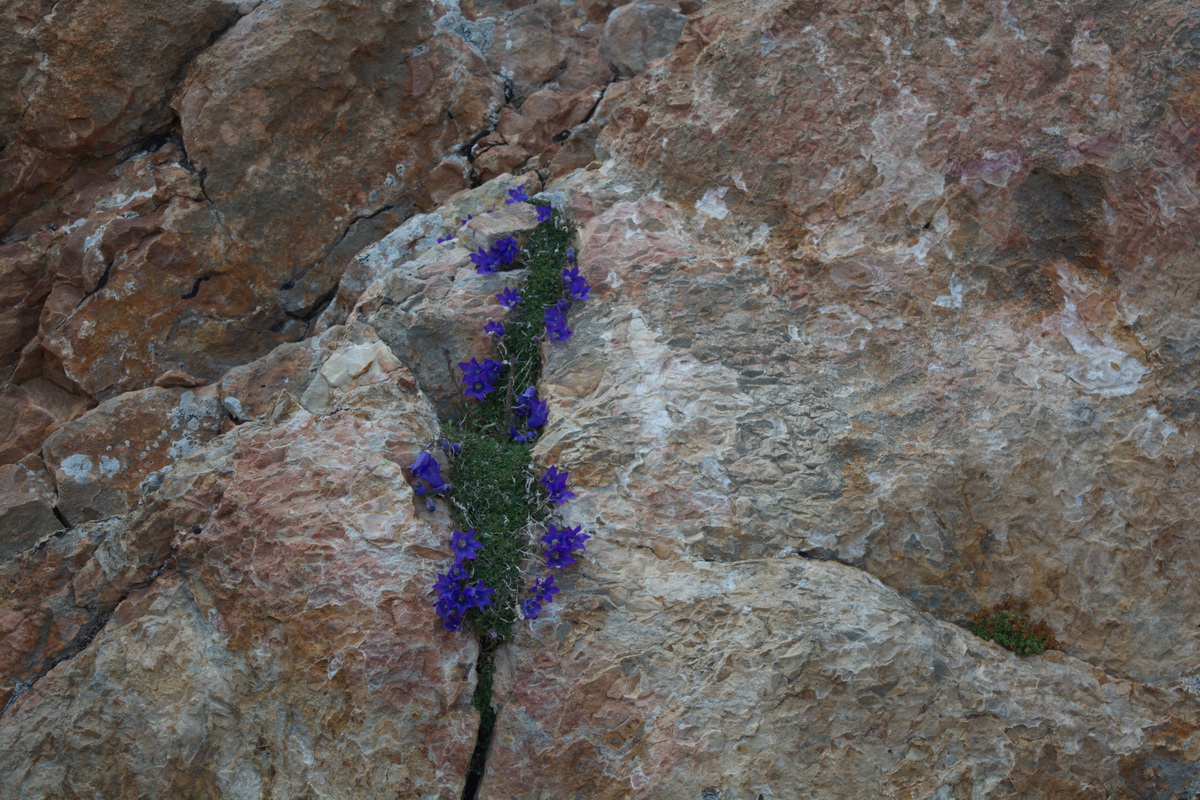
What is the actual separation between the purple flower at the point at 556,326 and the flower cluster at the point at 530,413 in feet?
1.04

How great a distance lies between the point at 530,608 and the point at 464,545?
0.43 m

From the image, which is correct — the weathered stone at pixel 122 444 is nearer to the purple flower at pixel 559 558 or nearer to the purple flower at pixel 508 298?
the purple flower at pixel 508 298

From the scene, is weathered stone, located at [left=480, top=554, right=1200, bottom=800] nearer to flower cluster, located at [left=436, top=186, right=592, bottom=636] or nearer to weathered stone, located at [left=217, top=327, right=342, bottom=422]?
flower cluster, located at [left=436, top=186, right=592, bottom=636]

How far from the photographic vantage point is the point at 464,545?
14.5 ft

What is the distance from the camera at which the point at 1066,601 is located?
14.7 feet

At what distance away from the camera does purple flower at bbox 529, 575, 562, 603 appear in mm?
4348

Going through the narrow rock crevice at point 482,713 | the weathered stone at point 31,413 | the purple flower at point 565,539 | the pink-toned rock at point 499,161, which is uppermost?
the pink-toned rock at point 499,161

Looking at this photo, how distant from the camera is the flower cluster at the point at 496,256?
18.3ft

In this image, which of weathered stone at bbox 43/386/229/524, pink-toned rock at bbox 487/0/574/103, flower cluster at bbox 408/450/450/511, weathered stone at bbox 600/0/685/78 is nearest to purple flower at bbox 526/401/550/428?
flower cluster at bbox 408/450/450/511

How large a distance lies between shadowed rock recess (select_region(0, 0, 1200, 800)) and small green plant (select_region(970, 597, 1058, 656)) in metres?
0.07

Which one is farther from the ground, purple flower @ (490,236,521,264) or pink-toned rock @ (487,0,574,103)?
pink-toned rock @ (487,0,574,103)

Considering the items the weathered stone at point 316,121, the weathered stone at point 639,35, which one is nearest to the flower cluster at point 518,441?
the weathered stone at point 316,121

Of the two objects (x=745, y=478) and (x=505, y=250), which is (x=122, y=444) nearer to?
(x=505, y=250)

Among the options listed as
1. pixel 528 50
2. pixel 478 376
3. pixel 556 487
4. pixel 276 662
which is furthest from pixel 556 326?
pixel 528 50
